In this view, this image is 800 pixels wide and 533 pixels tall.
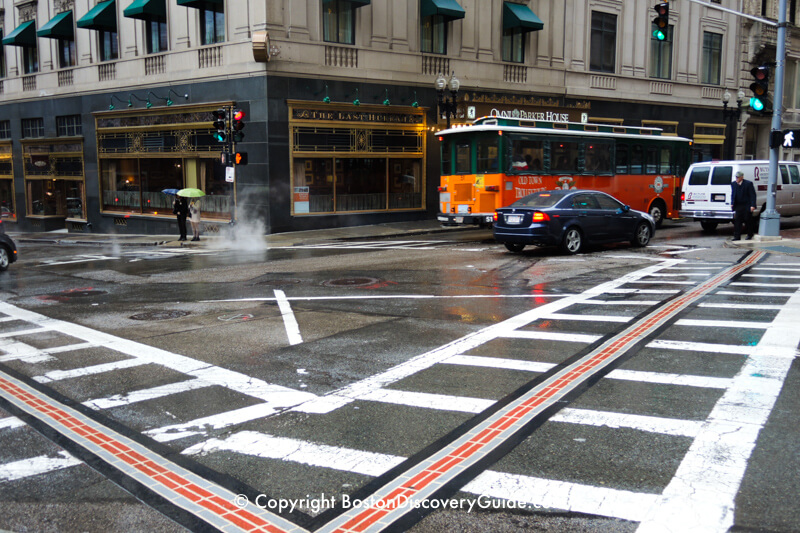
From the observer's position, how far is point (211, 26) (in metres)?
26.1

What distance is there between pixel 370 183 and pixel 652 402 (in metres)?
22.0

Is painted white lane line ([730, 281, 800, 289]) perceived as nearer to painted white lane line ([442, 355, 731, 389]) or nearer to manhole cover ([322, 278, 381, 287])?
painted white lane line ([442, 355, 731, 389])

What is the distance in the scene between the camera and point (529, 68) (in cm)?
3167

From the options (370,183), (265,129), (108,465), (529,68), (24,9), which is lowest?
(108,465)

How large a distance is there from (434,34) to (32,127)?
69.0ft

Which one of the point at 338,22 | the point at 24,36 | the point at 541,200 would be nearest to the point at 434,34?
the point at 338,22

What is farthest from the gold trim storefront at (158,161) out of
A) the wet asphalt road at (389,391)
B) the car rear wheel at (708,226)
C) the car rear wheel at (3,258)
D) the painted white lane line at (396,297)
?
the car rear wheel at (708,226)

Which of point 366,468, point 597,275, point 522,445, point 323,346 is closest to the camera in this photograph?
point 366,468

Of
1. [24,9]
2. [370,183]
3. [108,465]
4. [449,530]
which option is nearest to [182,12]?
[370,183]

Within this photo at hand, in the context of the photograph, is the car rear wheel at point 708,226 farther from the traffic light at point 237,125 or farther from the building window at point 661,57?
the building window at point 661,57

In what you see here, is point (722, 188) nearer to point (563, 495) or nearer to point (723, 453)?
point (723, 453)

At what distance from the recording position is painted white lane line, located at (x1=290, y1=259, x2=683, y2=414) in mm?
6652

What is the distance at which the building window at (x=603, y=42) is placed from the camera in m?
34.3

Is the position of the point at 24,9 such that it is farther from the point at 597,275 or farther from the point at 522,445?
the point at 522,445
